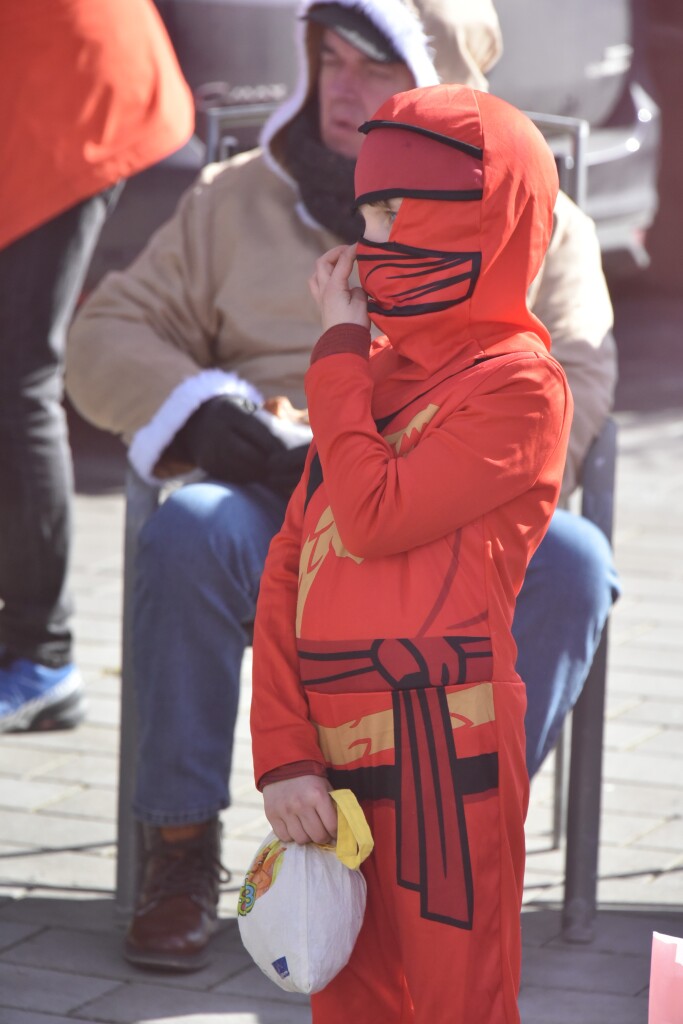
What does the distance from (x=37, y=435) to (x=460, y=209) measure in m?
1.77

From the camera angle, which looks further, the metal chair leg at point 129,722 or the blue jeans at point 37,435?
the blue jeans at point 37,435

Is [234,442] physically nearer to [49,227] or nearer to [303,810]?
[303,810]

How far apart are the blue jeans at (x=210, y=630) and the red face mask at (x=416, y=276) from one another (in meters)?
0.64

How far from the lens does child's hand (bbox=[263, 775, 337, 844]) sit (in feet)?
6.40

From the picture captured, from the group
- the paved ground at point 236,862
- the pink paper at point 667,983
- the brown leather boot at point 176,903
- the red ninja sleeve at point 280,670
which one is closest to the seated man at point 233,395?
the brown leather boot at point 176,903

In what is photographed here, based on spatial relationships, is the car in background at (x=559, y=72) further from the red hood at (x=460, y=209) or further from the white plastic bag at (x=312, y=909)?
the white plastic bag at (x=312, y=909)

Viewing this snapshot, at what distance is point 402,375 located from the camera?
205cm

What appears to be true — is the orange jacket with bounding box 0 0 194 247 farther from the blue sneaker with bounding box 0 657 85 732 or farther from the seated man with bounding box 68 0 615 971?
the blue sneaker with bounding box 0 657 85 732

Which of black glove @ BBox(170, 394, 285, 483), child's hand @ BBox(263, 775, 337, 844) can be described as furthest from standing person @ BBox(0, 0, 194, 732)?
child's hand @ BBox(263, 775, 337, 844)

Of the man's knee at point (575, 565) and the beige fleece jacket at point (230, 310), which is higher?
the beige fleece jacket at point (230, 310)

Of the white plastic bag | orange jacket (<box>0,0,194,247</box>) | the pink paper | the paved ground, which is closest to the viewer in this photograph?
the pink paper

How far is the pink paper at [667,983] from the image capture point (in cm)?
179

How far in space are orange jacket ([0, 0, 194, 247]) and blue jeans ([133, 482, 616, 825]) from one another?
107 centimetres

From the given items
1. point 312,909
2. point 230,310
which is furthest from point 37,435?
point 312,909
